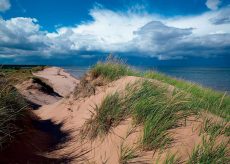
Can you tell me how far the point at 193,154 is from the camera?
4.95 metres

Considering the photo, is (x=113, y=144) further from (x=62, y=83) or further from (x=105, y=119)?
(x=62, y=83)

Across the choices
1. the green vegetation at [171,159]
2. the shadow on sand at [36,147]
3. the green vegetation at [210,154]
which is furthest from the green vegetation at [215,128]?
the shadow on sand at [36,147]

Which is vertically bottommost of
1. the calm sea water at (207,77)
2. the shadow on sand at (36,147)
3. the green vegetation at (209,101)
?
the calm sea water at (207,77)

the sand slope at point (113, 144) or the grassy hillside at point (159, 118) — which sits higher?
the grassy hillside at point (159, 118)

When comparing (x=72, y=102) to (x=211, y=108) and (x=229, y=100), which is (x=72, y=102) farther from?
(x=229, y=100)

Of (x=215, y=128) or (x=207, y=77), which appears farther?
(x=207, y=77)

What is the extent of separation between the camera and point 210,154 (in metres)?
4.92

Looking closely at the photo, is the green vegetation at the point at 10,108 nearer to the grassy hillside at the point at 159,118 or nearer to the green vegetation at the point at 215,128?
the grassy hillside at the point at 159,118

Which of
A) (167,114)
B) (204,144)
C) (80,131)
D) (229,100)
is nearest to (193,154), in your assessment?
(204,144)

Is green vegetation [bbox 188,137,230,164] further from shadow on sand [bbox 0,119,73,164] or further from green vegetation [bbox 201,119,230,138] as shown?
shadow on sand [bbox 0,119,73,164]

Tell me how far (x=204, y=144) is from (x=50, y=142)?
4.87 m

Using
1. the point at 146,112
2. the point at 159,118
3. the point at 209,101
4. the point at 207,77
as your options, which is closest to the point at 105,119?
the point at 146,112

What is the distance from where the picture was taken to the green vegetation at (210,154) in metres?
4.78

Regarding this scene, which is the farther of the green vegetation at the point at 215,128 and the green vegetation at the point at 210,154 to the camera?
the green vegetation at the point at 215,128
